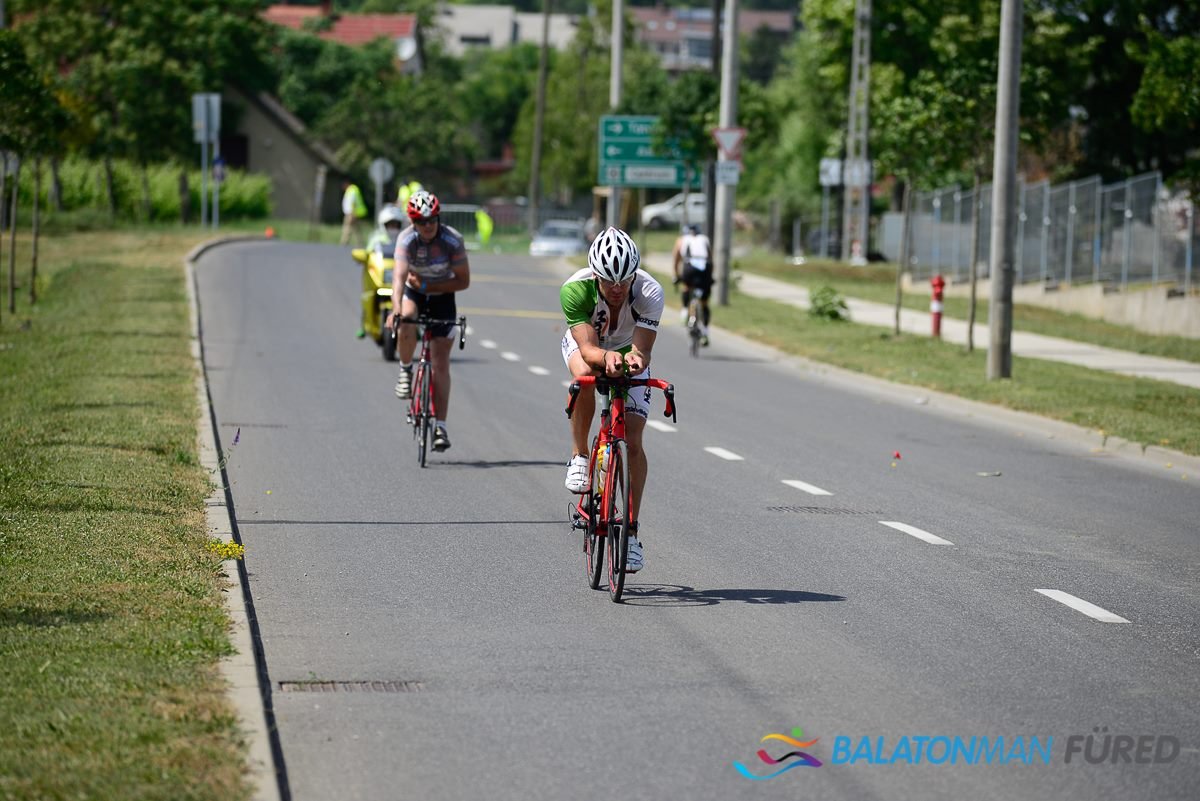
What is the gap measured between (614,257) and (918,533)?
3.48 meters

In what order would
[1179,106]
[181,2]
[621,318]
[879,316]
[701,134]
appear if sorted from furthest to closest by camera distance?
[181,2] → [701,134] → [879,316] → [1179,106] → [621,318]

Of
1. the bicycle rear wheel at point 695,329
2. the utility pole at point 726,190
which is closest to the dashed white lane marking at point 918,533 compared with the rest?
the bicycle rear wheel at point 695,329

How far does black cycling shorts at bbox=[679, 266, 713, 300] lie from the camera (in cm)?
2489

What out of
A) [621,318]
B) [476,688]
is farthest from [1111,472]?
[476,688]

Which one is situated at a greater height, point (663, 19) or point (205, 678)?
point (663, 19)

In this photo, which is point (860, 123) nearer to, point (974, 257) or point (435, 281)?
point (974, 257)

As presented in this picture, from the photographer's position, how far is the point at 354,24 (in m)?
95.6

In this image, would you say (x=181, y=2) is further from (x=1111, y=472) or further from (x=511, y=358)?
(x=1111, y=472)

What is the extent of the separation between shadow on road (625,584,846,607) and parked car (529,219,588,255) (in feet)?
155

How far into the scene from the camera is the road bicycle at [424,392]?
13281 mm

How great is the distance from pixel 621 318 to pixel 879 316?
967 inches

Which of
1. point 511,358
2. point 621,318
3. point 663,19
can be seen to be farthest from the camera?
point 663,19

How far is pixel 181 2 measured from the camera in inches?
2397

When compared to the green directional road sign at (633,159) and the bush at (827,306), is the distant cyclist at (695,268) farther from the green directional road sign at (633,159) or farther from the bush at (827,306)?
the green directional road sign at (633,159)
